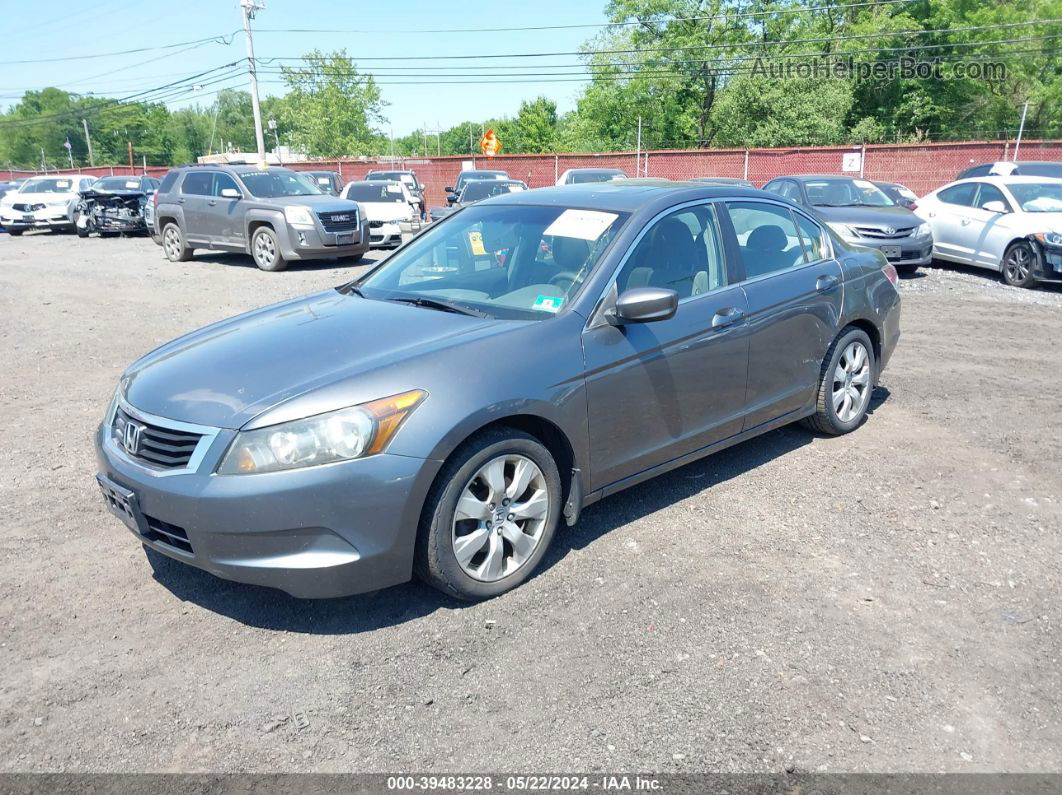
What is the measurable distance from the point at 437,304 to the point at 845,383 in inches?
116

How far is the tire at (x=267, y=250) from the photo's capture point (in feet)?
48.0

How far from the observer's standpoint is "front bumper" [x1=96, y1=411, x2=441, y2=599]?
3088 millimetres

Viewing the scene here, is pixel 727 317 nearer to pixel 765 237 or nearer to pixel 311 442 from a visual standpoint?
pixel 765 237

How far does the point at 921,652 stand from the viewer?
3.25 meters

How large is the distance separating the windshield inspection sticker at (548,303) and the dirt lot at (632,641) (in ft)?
2.71

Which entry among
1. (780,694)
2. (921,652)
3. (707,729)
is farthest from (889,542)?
(707,729)

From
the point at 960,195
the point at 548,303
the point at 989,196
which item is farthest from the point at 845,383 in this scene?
the point at 960,195

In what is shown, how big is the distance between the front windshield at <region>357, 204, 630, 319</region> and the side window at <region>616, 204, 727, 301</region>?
0.58 ft

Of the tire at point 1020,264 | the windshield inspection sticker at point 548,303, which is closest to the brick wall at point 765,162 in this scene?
the tire at point 1020,264

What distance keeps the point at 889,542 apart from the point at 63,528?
4240mm

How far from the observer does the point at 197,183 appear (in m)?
16.1

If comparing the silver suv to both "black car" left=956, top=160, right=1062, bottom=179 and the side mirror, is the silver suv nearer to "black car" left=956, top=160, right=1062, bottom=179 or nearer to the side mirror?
the side mirror

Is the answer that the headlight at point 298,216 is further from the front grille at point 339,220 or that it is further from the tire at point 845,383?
the tire at point 845,383

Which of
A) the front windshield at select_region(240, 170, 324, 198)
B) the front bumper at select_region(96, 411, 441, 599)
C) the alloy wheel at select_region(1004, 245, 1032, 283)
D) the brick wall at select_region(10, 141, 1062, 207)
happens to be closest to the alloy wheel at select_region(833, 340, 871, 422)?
the front bumper at select_region(96, 411, 441, 599)
